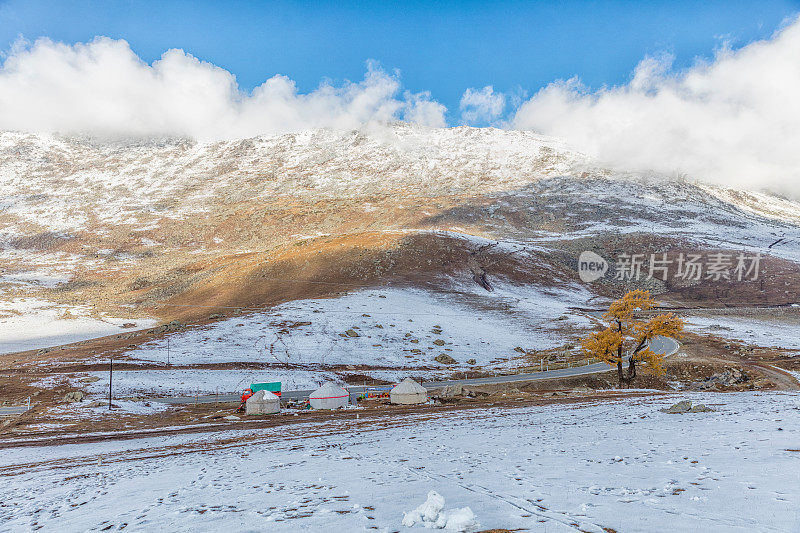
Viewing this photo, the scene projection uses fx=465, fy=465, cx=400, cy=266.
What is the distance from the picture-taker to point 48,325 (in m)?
76.2

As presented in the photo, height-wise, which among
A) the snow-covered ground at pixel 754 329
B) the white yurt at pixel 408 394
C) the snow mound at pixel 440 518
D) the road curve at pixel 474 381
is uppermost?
the snow mound at pixel 440 518

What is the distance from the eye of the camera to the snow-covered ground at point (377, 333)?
5875 cm

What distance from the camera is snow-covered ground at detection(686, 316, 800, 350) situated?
63969 mm

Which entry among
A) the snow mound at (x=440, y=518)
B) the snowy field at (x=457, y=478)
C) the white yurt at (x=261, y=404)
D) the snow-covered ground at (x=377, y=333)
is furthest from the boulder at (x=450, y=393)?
the snow mound at (x=440, y=518)

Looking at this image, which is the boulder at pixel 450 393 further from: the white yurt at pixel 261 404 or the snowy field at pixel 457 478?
the snowy field at pixel 457 478

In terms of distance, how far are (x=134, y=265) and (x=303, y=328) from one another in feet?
304

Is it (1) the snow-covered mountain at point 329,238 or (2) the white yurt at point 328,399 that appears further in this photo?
(1) the snow-covered mountain at point 329,238

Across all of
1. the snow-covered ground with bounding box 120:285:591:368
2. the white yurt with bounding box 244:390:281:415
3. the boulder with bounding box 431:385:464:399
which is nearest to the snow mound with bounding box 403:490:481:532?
the white yurt with bounding box 244:390:281:415

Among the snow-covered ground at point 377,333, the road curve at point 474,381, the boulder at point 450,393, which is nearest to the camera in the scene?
the boulder at point 450,393

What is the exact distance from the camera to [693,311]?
90.0 m

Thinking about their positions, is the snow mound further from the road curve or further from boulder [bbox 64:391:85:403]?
boulder [bbox 64:391:85:403]

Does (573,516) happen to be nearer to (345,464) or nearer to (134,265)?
(345,464)

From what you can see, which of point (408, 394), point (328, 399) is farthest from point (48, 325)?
point (408, 394)

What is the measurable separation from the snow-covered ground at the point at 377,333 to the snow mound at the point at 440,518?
174 feet
